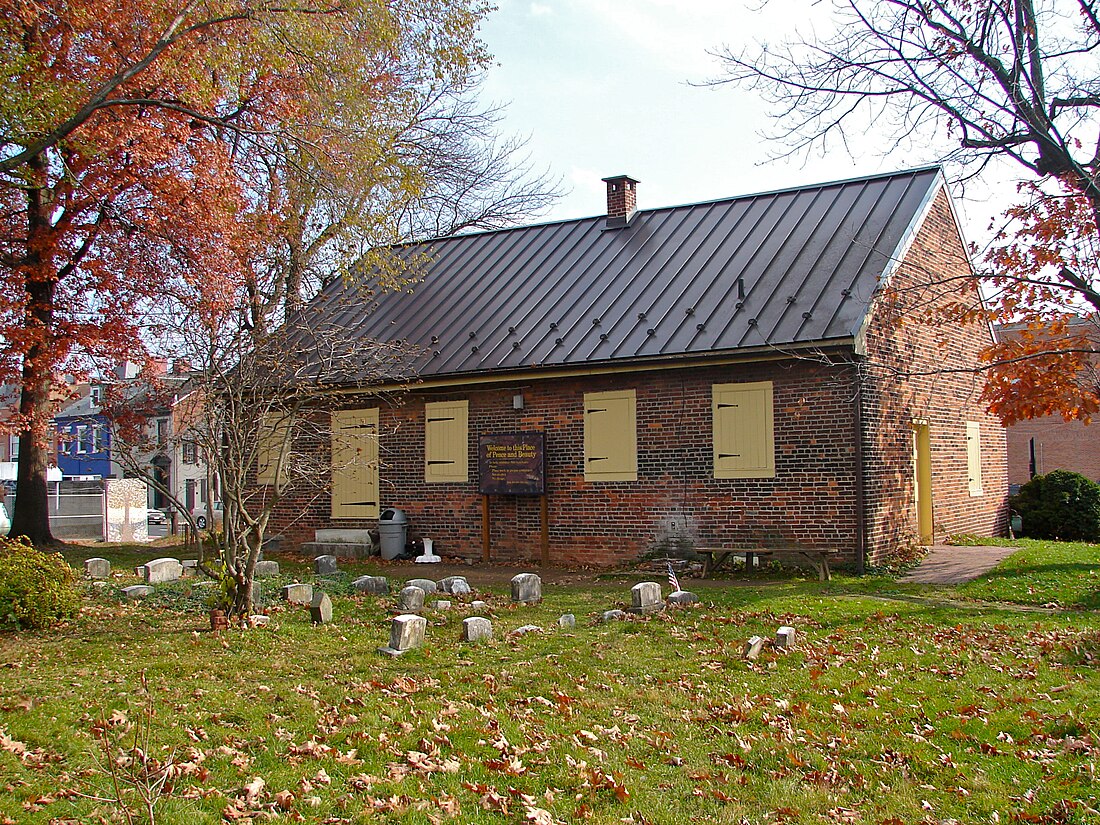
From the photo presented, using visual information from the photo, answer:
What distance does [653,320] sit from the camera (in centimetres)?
1570

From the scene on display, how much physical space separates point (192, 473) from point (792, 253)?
1746 inches

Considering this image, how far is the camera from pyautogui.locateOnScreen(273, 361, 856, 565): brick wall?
1380 cm

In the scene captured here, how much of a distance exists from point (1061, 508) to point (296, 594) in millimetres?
15984

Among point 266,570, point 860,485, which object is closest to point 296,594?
point 266,570

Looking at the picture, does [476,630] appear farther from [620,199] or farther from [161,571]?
[620,199]

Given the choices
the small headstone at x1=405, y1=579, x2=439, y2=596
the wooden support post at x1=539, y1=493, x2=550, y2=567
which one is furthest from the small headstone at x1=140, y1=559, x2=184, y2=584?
the wooden support post at x1=539, y1=493, x2=550, y2=567

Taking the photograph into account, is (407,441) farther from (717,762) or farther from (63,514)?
(63,514)

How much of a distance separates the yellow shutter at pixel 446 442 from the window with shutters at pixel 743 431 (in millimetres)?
4819

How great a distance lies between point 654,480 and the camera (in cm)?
1520

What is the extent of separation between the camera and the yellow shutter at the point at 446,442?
56.4 ft

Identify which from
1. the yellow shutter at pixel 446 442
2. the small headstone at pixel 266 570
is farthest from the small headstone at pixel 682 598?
the yellow shutter at pixel 446 442

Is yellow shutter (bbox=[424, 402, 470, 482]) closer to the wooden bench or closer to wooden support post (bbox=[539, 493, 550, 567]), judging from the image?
wooden support post (bbox=[539, 493, 550, 567])

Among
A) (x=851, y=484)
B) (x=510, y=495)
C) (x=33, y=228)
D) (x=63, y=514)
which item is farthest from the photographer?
(x=63, y=514)

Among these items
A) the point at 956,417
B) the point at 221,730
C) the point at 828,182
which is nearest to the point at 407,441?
the point at 828,182
